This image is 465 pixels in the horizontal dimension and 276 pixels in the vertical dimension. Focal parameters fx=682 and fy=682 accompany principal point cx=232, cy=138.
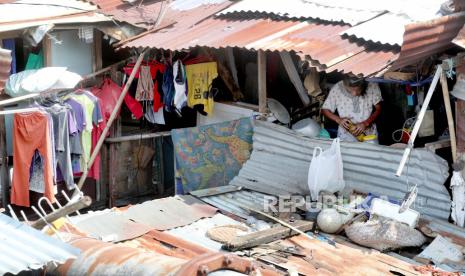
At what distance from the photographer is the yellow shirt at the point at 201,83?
10922mm

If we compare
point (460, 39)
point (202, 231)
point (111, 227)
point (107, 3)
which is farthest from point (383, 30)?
point (107, 3)

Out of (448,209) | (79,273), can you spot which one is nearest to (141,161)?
(448,209)

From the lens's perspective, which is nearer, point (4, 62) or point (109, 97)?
point (4, 62)

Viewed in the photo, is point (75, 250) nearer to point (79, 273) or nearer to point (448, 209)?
point (79, 273)

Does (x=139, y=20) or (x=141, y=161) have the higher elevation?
(x=139, y=20)

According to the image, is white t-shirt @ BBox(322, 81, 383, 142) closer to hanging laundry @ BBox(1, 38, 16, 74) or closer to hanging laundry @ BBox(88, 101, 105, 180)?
hanging laundry @ BBox(88, 101, 105, 180)

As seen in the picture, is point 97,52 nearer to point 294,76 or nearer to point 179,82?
point 179,82

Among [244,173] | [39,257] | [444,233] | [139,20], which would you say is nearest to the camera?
[39,257]

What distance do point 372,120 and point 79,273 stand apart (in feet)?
19.3

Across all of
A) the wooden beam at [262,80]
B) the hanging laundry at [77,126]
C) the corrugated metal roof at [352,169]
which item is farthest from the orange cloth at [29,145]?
the wooden beam at [262,80]

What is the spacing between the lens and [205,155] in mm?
10781

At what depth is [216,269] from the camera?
3799 mm

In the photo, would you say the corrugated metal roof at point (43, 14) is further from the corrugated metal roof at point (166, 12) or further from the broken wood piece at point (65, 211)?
the broken wood piece at point (65, 211)

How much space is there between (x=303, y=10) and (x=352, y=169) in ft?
7.63
